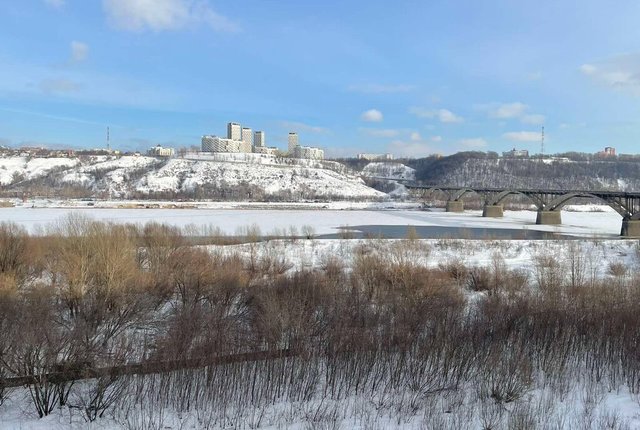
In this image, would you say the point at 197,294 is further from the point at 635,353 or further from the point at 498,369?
the point at 635,353

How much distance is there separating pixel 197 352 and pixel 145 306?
5.27m

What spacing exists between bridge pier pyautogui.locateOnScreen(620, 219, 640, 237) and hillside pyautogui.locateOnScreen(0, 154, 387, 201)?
9224 cm

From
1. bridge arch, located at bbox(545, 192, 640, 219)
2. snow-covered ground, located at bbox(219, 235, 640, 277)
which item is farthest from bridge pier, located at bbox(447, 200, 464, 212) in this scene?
snow-covered ground, located at bbox(219, 235, 640, 277)

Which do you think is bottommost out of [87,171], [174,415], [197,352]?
[174,415]

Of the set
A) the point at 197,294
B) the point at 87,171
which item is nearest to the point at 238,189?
the point at 87,171

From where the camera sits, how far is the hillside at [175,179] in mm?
137750

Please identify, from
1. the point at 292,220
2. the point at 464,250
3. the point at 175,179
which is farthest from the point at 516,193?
the point at 175,179

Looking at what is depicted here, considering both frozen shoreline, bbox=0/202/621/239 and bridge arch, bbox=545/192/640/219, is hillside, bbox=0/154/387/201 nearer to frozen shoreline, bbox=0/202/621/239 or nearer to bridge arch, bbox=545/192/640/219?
frozen shoreline, bbox=0/202/621/239

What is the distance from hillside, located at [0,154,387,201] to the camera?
138 m

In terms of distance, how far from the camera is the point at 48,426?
7488 mm

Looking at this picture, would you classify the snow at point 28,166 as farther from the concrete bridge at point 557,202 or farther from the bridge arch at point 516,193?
the bridge arch at point 516,193

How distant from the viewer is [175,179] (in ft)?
505

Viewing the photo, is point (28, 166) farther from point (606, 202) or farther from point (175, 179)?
point (606, 202)

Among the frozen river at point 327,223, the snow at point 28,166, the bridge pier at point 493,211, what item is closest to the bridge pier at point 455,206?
the bridge pier at point 493,211
